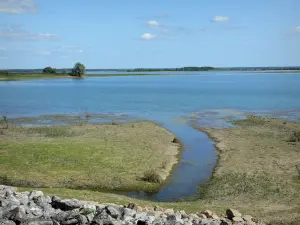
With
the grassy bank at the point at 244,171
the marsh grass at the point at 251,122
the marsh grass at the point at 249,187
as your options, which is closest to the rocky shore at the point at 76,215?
the grassy bank at the point at 244,171

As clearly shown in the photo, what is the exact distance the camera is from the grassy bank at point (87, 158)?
25.7m

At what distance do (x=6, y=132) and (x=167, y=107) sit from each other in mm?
36296

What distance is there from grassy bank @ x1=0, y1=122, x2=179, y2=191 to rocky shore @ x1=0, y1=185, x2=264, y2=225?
9744mm

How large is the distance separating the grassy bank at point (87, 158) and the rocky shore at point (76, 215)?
9.74m

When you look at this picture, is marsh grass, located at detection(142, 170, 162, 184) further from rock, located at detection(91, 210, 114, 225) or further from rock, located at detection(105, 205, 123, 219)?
rock, located at detection(91, 210, 114, 225)

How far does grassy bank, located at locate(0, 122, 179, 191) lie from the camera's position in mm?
25719

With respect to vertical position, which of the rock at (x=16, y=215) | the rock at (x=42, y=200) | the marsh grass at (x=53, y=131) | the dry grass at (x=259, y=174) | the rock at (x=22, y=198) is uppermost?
the rock at (x=16, y=215)

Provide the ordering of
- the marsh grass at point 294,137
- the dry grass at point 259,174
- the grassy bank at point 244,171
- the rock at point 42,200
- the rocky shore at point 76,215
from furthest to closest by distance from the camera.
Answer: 1. the marsh grass at point 294,137
2. the dry grass at point 259,174
3. the grassy bank at point 244,171
4. the rock at point 42,200
5. the rocky shore at point 76,215

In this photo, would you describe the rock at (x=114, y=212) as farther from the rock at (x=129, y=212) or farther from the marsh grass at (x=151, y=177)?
the marsh grass at (x=151, y=177)

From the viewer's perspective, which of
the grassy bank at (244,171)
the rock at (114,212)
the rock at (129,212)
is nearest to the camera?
the rock at (114,212)

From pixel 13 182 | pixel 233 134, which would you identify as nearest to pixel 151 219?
pixel 13 182

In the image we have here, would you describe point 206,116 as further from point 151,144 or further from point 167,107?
point 151,144

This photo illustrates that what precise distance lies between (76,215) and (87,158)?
17.8 meters

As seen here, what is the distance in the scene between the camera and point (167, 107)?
73562mm
